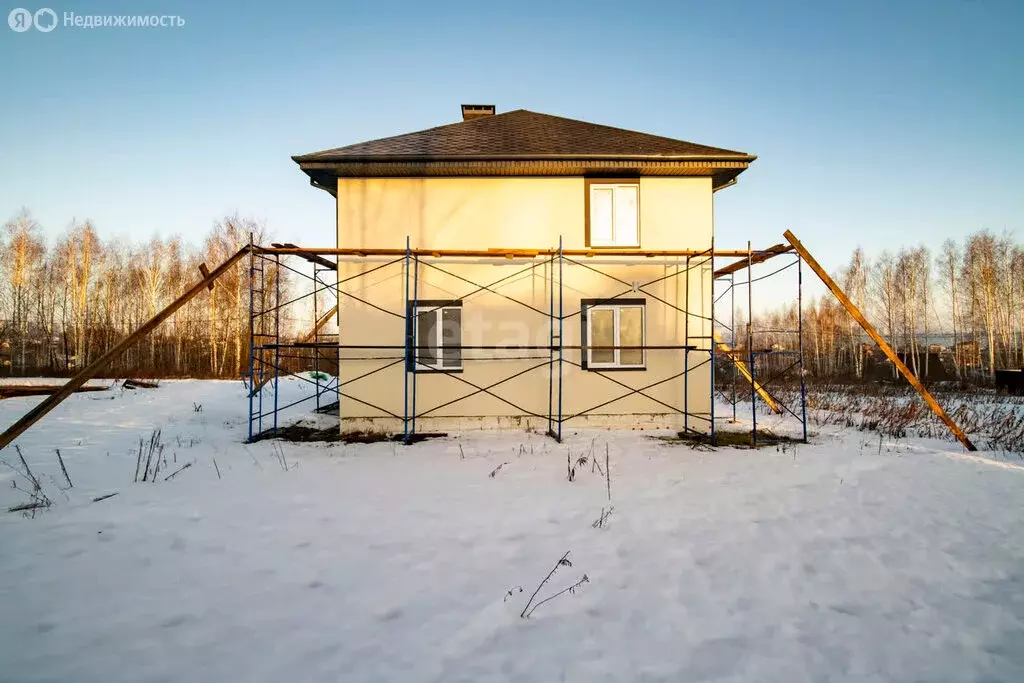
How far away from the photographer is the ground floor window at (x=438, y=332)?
9.37 m

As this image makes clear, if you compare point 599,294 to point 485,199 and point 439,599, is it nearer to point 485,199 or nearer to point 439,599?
point 485,199

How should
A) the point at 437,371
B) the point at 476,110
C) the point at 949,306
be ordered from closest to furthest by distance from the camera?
the point at 437,371 < the point at 476,110 < the point at 949,306

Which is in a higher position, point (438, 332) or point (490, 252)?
point (490, 252)

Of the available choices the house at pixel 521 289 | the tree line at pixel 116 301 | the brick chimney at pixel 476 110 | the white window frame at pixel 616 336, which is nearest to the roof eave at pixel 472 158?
the house at pixel 521 289

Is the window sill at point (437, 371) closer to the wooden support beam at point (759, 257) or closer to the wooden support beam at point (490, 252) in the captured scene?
the wooden support beam at point (490, 252)

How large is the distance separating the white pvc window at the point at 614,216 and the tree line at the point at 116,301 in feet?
77.4

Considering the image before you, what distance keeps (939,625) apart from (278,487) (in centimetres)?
634

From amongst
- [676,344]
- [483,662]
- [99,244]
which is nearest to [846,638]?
[483,662]

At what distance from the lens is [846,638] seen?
2865 mm

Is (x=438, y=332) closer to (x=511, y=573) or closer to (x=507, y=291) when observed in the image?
(x=507, y=291)

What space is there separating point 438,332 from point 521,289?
196 cm

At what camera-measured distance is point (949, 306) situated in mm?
28328

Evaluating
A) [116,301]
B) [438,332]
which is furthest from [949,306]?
[116,301]

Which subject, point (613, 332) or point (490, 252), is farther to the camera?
point (613, 332)
